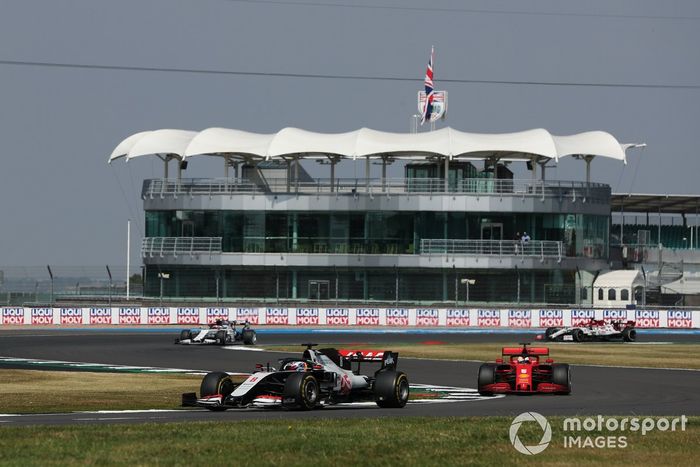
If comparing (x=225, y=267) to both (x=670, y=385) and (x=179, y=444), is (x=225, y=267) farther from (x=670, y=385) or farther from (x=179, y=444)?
(x=179, y=444)

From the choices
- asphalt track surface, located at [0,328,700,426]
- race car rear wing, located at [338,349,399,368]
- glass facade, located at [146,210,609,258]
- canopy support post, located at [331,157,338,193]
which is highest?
canopy support post, located at [331,157,338,193]

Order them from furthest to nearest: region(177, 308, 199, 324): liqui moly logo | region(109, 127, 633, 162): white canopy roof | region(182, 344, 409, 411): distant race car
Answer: region(109, 127, 633, 162): white canopy roof < region(177, 308, 199, 324): liqui moly logo < region(182, 344, 409, 411): distant race car

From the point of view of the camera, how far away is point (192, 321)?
7281 cm

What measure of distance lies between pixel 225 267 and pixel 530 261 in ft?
69.0

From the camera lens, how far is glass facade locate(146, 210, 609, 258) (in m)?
88.0

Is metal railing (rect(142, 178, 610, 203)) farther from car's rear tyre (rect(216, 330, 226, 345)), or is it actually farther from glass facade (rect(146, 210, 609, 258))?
car's rear tyre (rect(216, 330, 226, 345))

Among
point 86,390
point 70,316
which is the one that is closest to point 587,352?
point 86,390

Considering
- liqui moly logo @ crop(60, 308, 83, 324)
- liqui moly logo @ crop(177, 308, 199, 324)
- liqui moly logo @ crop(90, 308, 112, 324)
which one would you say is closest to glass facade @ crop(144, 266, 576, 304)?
liqui moly logo @ crop(177, 308, 199, 324)

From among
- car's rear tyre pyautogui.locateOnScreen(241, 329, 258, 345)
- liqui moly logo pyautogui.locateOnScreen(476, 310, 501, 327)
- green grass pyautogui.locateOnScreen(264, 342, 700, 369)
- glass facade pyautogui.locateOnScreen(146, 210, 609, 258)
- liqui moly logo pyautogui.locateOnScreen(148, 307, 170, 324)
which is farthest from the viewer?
glass facade pyautogui.locateOnScreen(146, 210, 609, 258)

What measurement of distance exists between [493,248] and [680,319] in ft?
52.7

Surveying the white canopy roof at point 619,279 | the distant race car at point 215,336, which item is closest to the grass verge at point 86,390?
the distant race car at point 215,336

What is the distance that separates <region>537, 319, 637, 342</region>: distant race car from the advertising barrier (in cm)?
1273

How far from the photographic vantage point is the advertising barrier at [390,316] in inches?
2849

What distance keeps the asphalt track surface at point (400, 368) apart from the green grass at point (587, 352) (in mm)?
1495
